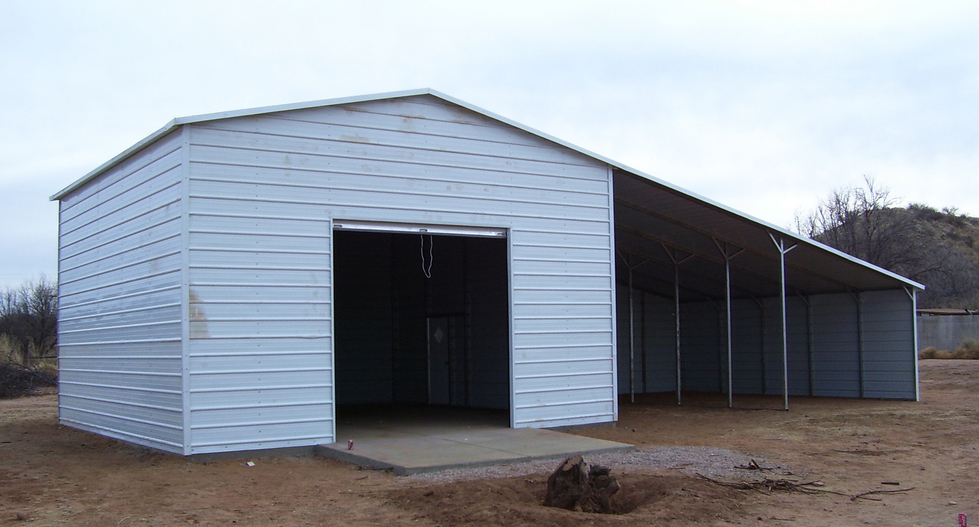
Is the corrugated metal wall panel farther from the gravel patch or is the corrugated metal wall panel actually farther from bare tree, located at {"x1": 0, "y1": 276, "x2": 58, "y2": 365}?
bare tree, located at {"x1": 0, "y1": 276, "x2": 58, "y2": 365}

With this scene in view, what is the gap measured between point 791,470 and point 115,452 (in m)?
8.79

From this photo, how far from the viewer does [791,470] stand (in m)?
9.45

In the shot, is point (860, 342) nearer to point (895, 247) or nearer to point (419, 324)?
point (419, 324)

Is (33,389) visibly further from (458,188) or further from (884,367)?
(884,367)

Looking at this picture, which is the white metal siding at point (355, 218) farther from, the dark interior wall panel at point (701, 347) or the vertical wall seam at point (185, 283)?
the dark interior wall panel at point (701, 347)

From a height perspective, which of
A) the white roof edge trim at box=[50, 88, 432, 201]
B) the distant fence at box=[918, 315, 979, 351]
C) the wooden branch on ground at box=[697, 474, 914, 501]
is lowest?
the wooden branch on ground at box=[697, 474, 914, 501]

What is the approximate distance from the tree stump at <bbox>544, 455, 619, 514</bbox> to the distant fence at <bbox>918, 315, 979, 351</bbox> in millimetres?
27225

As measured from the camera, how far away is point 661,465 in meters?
9.68

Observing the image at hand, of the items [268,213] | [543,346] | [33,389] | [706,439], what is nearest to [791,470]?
[706,439]

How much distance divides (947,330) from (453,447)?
85.8 ft

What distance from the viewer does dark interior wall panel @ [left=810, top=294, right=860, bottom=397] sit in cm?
1950

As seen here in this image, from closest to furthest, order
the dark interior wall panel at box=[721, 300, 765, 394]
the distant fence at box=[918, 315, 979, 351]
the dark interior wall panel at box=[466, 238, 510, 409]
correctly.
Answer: the dark interior wall panel at box=[466, 238, 510, 409] → the dark interior wall panel at box=[721, 300, 765, 394] → the distant fence at box=[918, 315, 979, 351]

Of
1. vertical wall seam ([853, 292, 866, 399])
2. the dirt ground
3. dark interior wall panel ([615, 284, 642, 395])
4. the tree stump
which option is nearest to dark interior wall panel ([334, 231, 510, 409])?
the dirt ground

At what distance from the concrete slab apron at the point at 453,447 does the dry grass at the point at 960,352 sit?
22.3m
